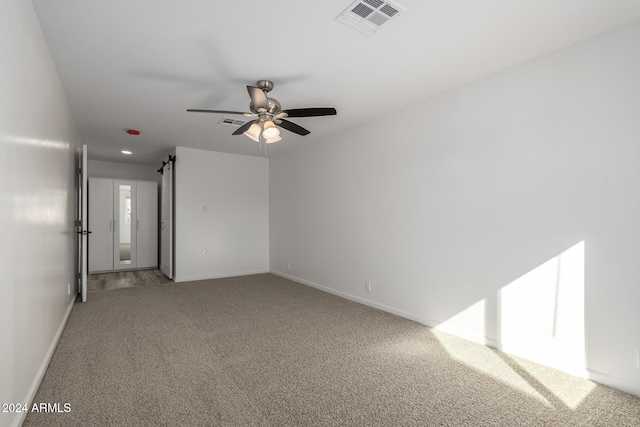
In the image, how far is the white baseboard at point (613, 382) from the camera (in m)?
2.15

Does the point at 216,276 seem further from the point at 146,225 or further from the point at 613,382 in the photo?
the point at 613,382

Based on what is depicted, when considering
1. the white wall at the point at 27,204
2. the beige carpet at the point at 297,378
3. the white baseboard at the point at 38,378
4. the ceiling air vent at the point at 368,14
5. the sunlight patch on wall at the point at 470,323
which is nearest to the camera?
the white wall at the point at 27,204

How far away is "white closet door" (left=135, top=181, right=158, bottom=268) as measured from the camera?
7.19m

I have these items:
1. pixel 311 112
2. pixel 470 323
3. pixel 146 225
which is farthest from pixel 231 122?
pixel 146 225

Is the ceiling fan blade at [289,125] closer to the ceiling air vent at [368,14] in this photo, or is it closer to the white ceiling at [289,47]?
the white ceiling at [289,47]

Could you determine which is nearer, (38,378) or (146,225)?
(38,378)

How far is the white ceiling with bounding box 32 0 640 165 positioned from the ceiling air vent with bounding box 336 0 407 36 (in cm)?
5

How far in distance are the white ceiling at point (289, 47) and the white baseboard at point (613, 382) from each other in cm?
251

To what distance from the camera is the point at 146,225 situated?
726cm

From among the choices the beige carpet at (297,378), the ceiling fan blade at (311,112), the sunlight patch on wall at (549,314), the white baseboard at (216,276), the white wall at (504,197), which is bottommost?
the beige carpet at (297,378)

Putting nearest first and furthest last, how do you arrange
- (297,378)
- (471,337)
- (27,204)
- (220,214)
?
(27,204), (297,378), (471,337), (220,214)

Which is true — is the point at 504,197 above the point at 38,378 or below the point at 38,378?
above

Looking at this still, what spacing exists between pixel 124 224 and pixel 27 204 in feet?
18.3

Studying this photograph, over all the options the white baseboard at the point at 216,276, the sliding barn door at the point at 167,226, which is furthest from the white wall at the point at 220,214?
the sliding barn door at the point at 167,226
